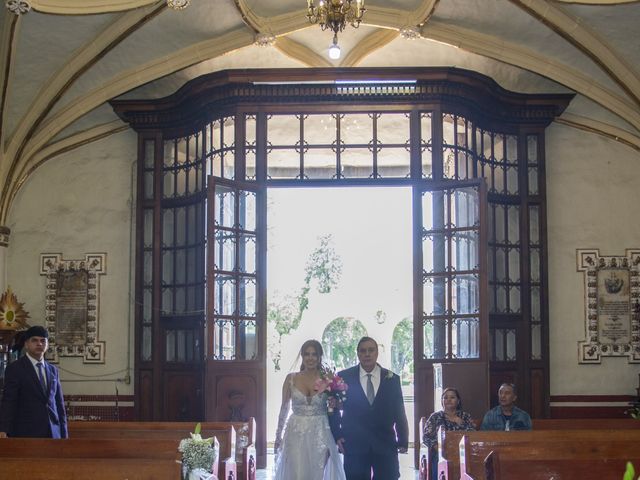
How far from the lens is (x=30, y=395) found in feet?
27.7

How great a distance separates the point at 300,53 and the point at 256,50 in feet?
1.92

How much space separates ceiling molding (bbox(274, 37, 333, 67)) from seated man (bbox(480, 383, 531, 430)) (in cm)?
610

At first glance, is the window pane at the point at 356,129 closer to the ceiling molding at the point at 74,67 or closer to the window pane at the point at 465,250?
the window pane at the point at 465,250

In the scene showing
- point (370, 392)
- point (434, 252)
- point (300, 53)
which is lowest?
point (370, 392)

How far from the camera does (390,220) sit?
21438 mm

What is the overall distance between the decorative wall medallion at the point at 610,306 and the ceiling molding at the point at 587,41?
2.11 metres

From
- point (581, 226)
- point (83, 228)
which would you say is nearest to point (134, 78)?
point (83, 228)

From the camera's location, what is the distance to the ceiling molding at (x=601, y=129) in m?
13.7

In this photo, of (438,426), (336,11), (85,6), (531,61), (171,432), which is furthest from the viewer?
(531,61)

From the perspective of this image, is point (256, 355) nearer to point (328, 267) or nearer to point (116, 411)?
point (116, 411)

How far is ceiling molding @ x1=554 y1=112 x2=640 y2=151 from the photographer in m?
13.7

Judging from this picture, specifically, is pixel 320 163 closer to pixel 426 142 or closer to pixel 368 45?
pixel 368 45

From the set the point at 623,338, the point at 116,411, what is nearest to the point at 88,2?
the point at 116,411

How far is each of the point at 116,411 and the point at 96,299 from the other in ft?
4.91
